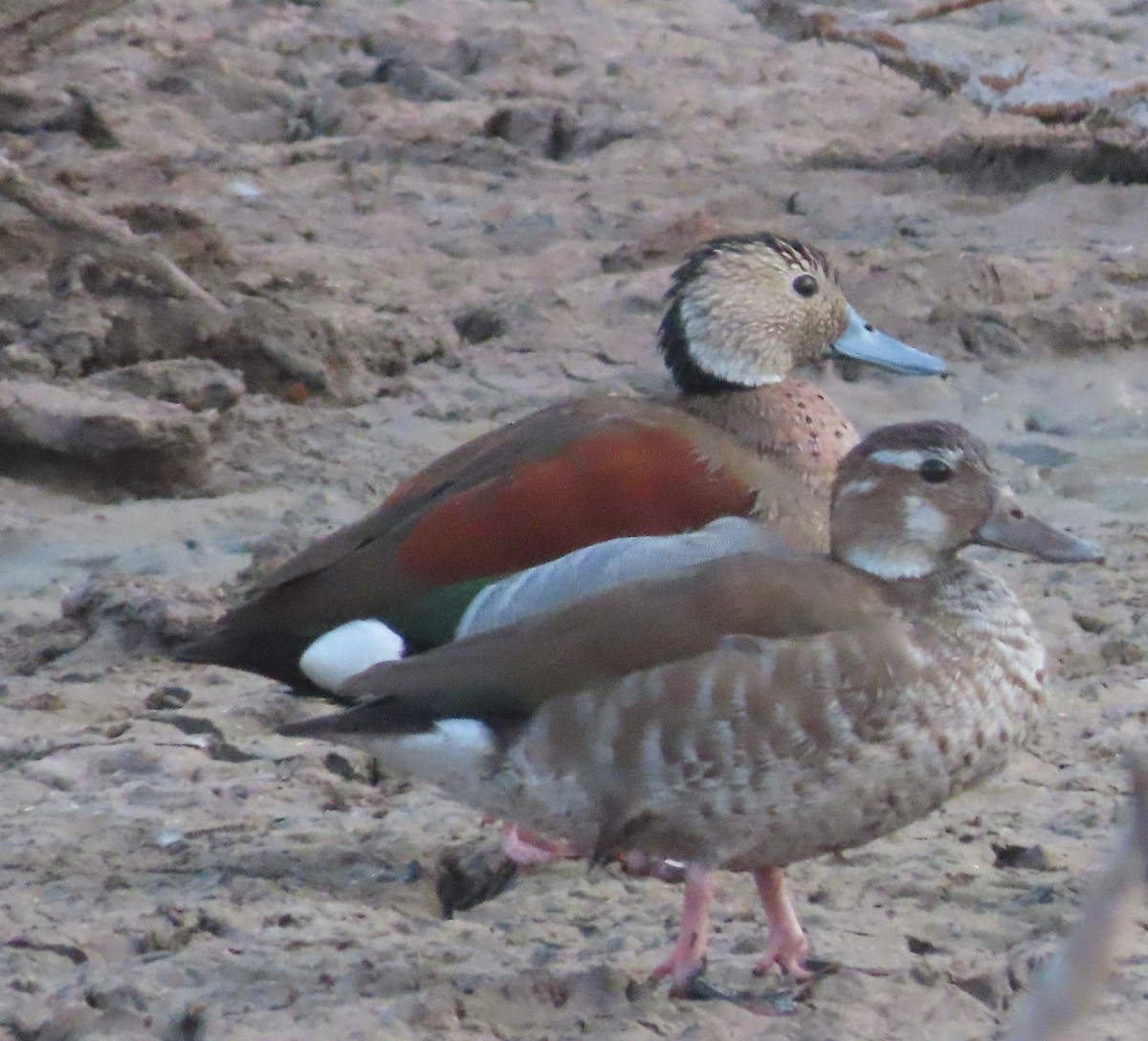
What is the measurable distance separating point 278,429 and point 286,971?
3037 millimetres

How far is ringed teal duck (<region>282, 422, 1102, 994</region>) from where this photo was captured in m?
2.88

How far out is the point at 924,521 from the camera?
3309 mm

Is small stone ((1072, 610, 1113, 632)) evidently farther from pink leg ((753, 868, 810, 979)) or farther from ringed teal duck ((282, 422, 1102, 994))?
pink leg ((753, 868, 810, 979))

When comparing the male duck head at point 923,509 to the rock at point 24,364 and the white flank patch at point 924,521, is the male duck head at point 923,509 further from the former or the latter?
the rock at point 24,364

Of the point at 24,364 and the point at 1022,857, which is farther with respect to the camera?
the point at 24,364

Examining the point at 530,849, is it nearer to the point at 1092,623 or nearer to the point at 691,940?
the point at 691,940

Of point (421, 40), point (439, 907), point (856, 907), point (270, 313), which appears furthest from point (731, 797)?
point (421, 40)

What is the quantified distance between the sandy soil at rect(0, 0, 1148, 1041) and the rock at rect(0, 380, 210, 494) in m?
0.07

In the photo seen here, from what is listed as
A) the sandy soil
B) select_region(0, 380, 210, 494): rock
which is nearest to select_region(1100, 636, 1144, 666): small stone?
the sandy soil

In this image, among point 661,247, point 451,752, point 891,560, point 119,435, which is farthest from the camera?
point 661,247

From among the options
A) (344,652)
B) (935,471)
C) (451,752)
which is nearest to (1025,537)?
(935,471)

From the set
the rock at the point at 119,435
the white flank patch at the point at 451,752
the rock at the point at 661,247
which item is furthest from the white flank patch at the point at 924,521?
the rock at the point at 661,247

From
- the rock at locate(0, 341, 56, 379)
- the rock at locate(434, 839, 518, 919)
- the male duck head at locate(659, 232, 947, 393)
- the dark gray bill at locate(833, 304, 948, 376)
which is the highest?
the male duck head at locate(659, 232, 947, 393)

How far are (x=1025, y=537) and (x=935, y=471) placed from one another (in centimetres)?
22
